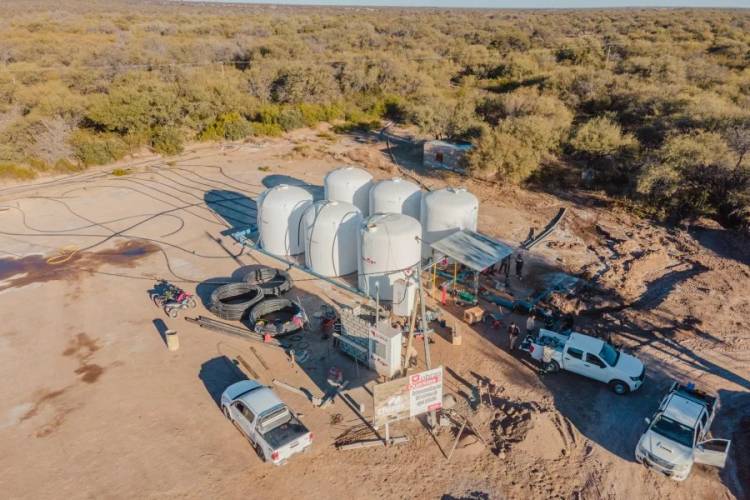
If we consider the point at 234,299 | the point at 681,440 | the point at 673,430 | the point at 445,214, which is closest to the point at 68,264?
the point at 234,299

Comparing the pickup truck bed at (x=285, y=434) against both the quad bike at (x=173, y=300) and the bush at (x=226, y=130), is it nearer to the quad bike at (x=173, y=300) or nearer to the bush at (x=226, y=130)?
the quad bike at (x=173, y=300)

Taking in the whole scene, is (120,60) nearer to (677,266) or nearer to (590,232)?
(590,232)

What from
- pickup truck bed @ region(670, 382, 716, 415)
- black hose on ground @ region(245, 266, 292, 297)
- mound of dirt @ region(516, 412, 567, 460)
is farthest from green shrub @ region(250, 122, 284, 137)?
pickup truck bed @ region(670, 382, 716, 415)

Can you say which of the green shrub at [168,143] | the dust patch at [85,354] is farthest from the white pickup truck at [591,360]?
the green shrub at [168,143]

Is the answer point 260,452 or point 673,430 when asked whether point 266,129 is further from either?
point 673,430

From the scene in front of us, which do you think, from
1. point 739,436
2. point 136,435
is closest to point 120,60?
point 136,435
